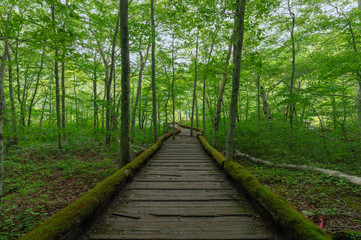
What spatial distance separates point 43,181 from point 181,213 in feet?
19.2

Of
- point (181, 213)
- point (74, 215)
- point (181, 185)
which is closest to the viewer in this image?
point (74, 215)

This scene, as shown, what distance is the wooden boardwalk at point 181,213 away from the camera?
215cm

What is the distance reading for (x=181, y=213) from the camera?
2.63m

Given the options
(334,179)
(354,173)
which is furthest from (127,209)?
(354,173)

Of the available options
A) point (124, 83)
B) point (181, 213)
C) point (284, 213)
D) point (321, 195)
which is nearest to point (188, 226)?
point (181, 213)

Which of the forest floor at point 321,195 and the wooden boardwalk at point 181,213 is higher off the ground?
the wooden boardwalk at point 181,213

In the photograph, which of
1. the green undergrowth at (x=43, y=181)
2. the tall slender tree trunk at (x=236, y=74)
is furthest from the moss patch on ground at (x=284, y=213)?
the green undergrowth at (x=43, y=181)

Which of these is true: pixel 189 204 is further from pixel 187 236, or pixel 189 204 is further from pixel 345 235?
pixel 345 235

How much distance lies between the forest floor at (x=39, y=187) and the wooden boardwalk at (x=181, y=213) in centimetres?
185

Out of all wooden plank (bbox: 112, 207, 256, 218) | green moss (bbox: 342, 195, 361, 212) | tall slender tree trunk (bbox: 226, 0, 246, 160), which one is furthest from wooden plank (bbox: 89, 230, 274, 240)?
green moss (bbox: 342, 195, 361, 212)

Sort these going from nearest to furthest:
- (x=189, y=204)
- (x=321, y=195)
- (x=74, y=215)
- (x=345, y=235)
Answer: (x=345, y=235) < (x=74, y=215) < (x=189, y=204) < (x=321, y=195)

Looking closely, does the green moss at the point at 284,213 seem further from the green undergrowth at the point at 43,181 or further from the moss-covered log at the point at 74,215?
the green undergrowth at the point at 43,181

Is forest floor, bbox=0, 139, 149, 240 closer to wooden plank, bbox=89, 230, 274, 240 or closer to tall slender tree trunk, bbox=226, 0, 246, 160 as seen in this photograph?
wooden plank, bbox=89, 230, 274, 240

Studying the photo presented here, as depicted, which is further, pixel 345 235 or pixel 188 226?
pixel 188 226
